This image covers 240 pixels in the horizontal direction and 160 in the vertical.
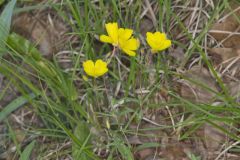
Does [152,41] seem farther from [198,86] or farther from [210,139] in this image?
[210,139]

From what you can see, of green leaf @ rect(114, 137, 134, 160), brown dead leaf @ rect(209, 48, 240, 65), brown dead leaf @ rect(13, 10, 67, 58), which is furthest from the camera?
brown dead leaf @ rect(13, 10, 67, 58)

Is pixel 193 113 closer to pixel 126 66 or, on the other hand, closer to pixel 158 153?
pixel 158 153

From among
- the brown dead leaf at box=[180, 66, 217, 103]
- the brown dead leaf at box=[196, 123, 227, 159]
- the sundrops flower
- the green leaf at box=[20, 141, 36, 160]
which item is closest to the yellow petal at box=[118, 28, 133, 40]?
the sundrops flower

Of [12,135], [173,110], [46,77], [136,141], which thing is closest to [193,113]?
[173,110]

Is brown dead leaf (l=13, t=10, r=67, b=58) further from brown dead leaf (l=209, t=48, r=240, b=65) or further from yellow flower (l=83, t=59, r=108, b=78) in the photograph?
brown dead leaf (l=209, t=48, r=240, b=65)

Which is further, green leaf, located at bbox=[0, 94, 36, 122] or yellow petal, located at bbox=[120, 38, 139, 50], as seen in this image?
green leaf, located at bbox=[0, 94, 36, 122]
